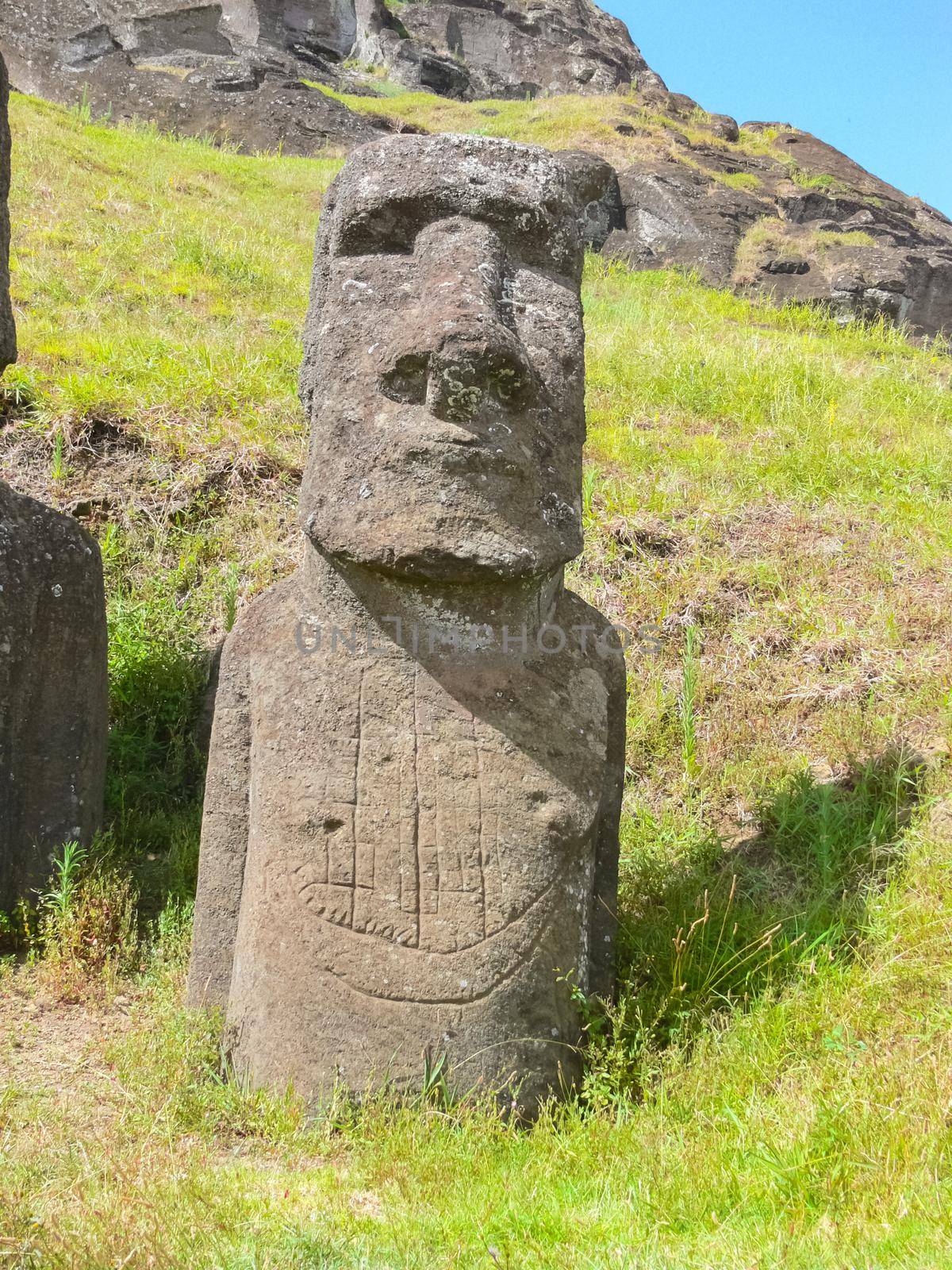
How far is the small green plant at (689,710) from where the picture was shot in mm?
4180

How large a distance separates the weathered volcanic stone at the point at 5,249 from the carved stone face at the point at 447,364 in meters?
1.05

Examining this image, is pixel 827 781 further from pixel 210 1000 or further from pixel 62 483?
pixel 62 483

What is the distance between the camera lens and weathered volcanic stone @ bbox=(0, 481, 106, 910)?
10.9ft

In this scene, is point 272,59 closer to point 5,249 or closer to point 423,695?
point 5,249

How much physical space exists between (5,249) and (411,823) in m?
2.30

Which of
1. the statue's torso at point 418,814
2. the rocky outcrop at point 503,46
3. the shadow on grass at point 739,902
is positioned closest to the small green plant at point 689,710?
the shadow on grass at point 739,902

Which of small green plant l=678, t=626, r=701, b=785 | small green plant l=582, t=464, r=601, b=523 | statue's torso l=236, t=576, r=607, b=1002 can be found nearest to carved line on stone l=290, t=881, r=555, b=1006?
statue's torso l=236, t=576, r=607, b=1002

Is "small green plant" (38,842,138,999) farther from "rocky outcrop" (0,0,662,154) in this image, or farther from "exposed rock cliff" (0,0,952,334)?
"rocky outcrop" (0,0,662,154)

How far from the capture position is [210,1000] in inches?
109

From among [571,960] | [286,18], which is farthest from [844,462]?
[286,18]

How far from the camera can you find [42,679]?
3408 mm

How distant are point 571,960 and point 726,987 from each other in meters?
0.60

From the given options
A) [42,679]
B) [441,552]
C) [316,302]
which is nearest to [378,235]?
[316,302]

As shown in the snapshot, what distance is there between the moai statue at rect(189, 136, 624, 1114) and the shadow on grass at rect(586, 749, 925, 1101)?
25 cm
